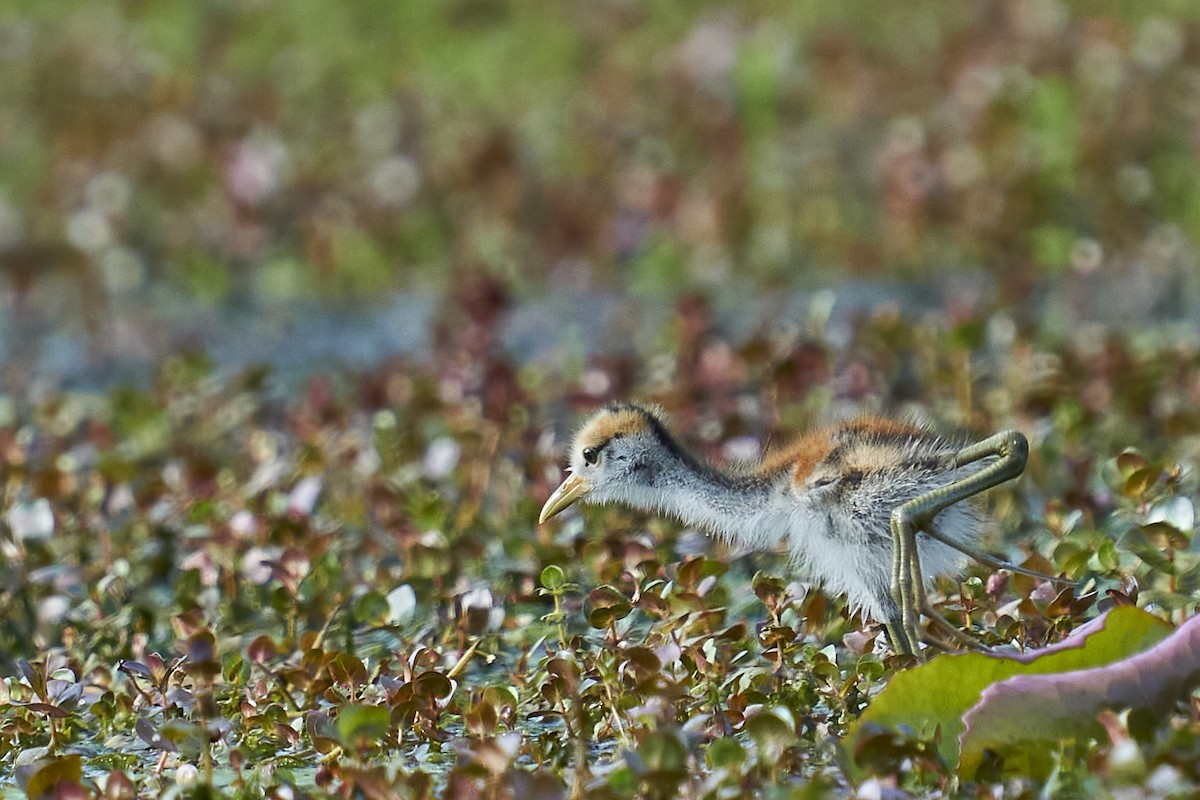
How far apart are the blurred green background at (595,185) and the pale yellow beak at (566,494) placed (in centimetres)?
176

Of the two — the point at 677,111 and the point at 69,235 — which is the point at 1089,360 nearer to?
the point at 677,111

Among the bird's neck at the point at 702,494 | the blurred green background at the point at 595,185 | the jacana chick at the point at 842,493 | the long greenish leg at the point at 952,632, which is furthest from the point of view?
the blurred green background at the point at 595,185

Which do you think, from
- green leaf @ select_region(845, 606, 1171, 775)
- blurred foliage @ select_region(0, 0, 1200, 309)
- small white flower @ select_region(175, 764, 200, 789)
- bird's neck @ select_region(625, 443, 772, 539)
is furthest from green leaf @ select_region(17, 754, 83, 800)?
blurred foliage @ select_region(0, 0, 1200, 309)

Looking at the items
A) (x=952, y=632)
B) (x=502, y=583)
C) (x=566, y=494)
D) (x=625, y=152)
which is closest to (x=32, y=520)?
(x=502, y=583)

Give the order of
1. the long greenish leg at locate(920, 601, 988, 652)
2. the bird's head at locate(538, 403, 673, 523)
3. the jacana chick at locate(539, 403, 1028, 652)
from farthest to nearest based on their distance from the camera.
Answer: the bird's head at locate(538, 403, 673, 523) → the jacana chick at locate(539, 403, 1028, 652) → the long greenish leg at locate(920, 601, 988, 652)

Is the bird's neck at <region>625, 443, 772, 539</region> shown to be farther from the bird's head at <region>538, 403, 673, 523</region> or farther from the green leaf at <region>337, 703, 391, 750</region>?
the green leaf at <region>337, 703, 391, 750</region>

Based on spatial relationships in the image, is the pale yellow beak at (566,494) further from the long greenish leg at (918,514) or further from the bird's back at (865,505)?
the long greenish leg at (918,514)

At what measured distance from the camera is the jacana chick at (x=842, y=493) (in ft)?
11.7

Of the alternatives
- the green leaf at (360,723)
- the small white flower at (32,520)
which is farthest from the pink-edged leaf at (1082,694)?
the small white flower at (32,520)

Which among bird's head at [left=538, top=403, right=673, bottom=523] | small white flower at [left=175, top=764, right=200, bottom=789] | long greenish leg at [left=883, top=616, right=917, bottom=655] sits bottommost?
long greenish leg at [left=883, top=616, right=917, bottom=655]

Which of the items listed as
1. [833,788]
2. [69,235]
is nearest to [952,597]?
[833,788]

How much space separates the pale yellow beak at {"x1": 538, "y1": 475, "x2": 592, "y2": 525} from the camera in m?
4.21

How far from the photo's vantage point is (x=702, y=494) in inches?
158

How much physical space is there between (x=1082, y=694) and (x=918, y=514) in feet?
1.88
